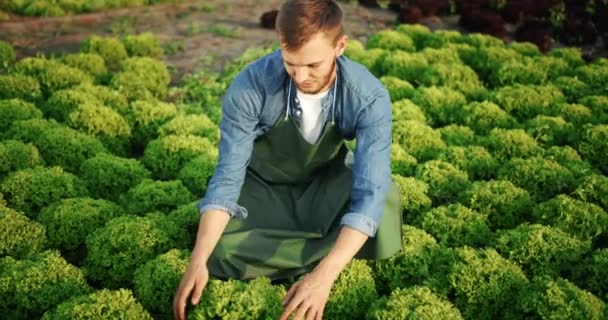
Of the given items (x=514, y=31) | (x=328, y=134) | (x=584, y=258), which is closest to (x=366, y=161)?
(x=328, y=134)

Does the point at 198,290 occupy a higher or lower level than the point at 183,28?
higher

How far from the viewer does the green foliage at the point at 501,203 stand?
5.08 m

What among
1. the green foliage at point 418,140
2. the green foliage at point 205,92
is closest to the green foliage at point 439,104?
the green foliage at point 418,140

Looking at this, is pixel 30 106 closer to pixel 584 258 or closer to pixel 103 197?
pixel 103 197

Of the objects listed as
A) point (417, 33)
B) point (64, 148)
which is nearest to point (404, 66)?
point (417, 33)

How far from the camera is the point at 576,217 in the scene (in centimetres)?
482

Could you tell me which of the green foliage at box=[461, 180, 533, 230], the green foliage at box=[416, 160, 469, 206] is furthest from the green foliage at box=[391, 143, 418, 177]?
the green foliage at box=[461, 180, 533, 230]

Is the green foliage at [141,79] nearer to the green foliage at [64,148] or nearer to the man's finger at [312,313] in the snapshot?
the green foliage at [64,148]

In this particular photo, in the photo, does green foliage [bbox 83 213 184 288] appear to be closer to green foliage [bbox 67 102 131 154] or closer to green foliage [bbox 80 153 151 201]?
green foliage [bbox 80 153 151 201]

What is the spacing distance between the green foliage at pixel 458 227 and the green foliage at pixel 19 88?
4762mm

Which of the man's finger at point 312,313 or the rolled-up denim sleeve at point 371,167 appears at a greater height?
the rolled-up denim sleeve at point 371,167

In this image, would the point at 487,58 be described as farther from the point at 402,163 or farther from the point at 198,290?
the point at 198,290

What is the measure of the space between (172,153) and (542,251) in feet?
11.4

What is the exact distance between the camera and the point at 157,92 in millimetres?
7570
